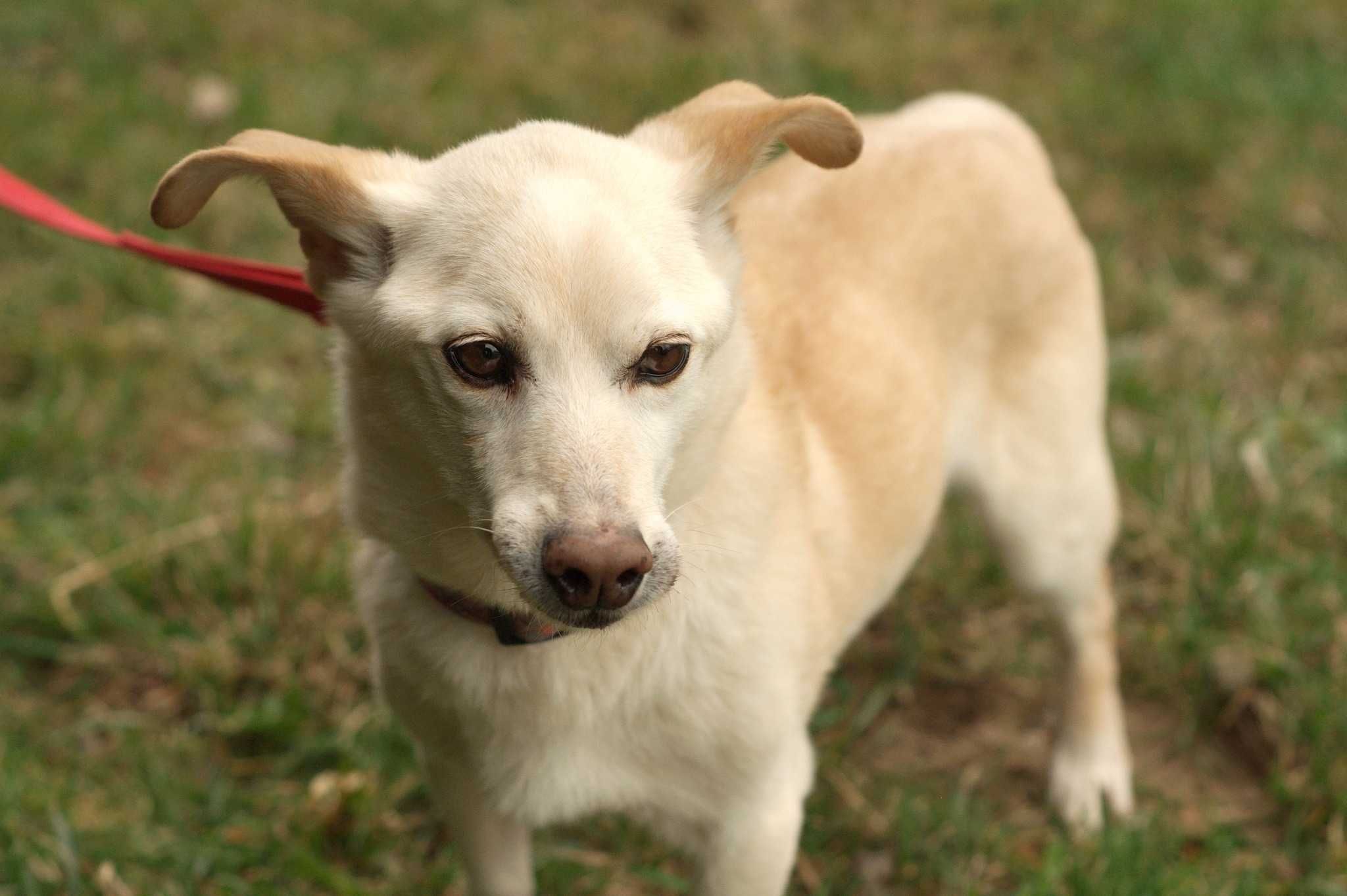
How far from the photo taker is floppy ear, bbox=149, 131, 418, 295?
1892 mm

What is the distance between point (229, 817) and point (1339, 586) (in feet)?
8.91

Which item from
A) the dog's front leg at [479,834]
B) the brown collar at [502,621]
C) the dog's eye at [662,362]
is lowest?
the dog's front leg at [479,834]

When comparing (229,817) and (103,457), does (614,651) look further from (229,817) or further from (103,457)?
(103,457)

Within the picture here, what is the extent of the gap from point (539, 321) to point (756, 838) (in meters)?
1.00

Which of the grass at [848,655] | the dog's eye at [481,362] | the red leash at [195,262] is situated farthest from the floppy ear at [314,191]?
the grass at [848,655]

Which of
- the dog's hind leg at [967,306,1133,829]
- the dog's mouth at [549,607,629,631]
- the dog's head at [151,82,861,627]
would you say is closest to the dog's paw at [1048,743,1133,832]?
the dog's hind leg at [967,306,1133,829]

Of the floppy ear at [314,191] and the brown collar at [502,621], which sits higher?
the floppy ear at [314,191]

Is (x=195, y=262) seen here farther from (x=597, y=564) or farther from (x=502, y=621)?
(x=597, y=564)

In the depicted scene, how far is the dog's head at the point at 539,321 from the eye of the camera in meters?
1.81

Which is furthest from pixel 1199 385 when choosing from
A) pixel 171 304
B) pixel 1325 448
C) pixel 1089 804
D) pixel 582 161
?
pixel 171 304

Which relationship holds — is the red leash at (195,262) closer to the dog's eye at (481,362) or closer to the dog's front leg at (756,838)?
the dog's eye at (481,362)

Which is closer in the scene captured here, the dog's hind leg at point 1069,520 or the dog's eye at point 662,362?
the dog's eye at point 662,362

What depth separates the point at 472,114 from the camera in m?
5.57

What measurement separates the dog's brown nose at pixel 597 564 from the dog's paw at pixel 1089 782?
1.80 meters
